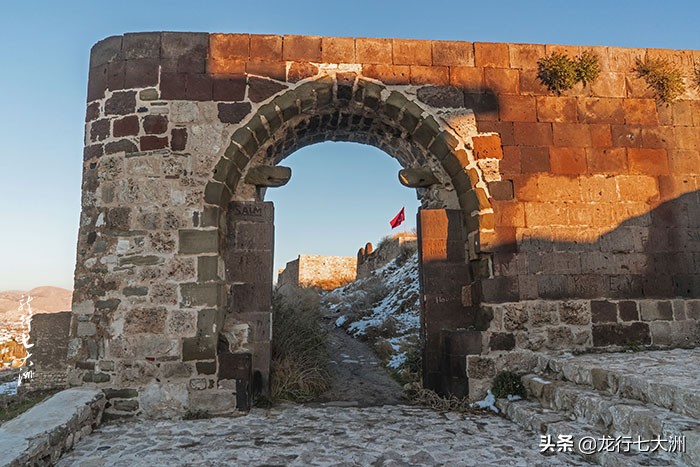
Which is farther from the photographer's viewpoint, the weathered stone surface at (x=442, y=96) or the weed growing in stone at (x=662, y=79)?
the weed growing in stone at (x=662, y=79)

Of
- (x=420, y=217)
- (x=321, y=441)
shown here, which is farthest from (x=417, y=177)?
(x=321, y=441)

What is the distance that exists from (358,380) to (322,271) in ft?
51.7

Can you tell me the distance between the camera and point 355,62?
5.34 m

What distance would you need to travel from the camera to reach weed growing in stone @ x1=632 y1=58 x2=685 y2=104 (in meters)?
5.56

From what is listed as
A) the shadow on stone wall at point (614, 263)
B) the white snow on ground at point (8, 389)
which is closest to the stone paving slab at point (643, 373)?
the shadow on stone wall at point (614, 263)

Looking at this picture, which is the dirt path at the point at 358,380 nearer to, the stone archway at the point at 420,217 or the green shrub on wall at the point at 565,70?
the stone archway at the point at 420,217

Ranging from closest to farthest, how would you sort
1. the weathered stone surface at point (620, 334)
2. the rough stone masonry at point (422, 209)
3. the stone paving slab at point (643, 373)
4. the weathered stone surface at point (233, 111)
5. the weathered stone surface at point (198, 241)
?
the stone paving slab at point (643, 373)
the rough stone masonry at point (422, 209)
the weathered stone surface at point (198, 241)
the weathered stone surface at point (620, 334)
the weathered stone surface at point (233, 111)

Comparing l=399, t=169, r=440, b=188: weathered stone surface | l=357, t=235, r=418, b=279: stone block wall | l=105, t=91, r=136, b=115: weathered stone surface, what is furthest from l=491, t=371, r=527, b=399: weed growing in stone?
l=357, t=235, r=418, b=279: stone block wall

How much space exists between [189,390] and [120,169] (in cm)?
251

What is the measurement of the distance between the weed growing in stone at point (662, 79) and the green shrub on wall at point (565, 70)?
25.0 inches

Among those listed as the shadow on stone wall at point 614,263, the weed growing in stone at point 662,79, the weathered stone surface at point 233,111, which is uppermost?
the weed growing in stone at point 662,79

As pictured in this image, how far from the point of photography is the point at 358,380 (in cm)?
620

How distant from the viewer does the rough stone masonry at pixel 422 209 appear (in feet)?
15.4

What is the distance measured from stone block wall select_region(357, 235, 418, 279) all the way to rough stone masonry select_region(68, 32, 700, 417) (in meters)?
11.6
